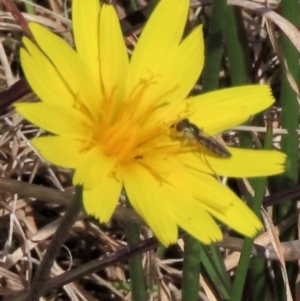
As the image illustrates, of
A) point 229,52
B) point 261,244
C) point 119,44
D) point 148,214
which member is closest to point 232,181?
point 261,244

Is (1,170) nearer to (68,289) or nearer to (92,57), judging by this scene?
(68,289)

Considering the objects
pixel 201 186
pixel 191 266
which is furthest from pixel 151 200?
pixel 191 266

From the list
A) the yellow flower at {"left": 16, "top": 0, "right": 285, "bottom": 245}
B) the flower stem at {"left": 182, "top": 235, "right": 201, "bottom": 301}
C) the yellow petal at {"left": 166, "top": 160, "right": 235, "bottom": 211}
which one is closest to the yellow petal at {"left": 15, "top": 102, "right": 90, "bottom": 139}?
the yellow flower at {"left": 16, "top": 0, "right": 285, "bottom": 245}

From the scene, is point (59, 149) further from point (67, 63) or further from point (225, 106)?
point (225, 106)

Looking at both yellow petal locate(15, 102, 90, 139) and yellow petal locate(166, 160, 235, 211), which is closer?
yellow petal locate(15, 102, 90, 139)

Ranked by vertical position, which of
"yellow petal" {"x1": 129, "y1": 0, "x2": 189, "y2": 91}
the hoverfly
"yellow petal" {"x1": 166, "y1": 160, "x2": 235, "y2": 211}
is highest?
"yellow petal" {"x1": 129, "y1": 0, "x2": 189, "y2": 91}

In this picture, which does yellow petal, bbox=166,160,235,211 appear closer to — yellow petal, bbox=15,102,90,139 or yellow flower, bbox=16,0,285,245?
yellow flower, bbox=16,0,285,245
